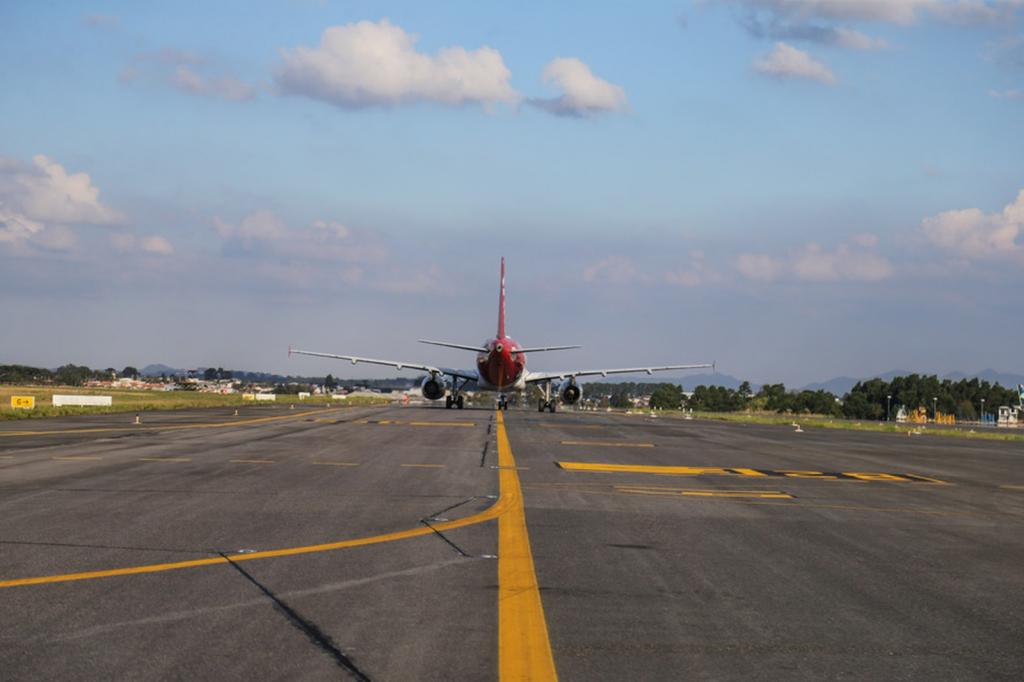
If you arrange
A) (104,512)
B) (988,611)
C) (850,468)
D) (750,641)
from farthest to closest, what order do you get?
(850,468), (104,512), (988,611), (750,641)

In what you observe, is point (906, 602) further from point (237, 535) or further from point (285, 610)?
point (237, 535)

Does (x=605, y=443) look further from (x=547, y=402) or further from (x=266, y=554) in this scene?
(x=547, y=402)

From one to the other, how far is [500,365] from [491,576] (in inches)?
2366

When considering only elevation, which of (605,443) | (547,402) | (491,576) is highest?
(547,402)

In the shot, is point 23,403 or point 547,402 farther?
point 547,402

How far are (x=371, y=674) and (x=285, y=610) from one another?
180 centimetres

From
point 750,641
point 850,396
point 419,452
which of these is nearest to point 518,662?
point 750,641

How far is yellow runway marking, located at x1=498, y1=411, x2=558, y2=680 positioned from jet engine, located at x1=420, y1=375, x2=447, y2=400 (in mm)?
62517

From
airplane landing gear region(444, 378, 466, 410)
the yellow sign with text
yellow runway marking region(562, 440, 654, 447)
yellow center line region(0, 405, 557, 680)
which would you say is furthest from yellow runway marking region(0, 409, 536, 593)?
airplane landing gear region(444, 378, 466, 410)

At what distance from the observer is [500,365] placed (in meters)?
69.2

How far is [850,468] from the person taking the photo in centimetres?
2573

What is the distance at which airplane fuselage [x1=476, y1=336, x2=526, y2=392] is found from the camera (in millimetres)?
68562

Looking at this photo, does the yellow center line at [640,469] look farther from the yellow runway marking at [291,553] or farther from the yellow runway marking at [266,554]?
the yellow runway marking at [266,554]

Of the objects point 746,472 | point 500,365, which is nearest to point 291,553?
point 746,472
